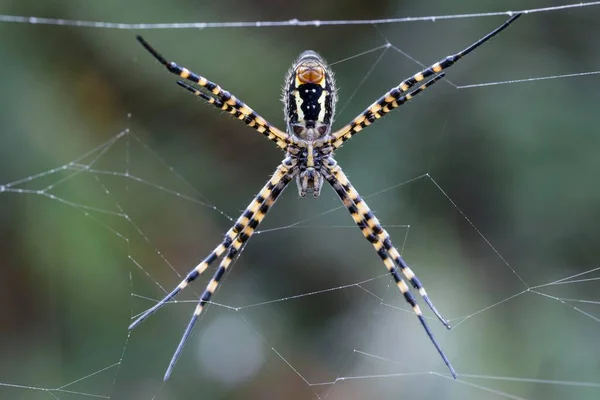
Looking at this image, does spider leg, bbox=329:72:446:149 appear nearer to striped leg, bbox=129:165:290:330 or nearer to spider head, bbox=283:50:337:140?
spider head, bbox=283:50:337:140

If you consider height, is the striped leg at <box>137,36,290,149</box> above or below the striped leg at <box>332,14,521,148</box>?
above

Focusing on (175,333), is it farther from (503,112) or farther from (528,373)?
(503,112)

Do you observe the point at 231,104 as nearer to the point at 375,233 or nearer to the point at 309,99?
the point at 309,99

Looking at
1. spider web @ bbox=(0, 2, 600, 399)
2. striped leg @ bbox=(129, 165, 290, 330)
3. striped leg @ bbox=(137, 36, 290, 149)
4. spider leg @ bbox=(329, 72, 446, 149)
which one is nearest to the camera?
striped leg @ bbox=(137, 36, 290, 149)

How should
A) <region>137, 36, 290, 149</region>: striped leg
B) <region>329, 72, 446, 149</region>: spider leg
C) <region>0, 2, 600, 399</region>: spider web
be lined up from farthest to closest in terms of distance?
<region>0, 2, 600, 399</region>: spider web → <region>329, 72, 446, 149</region>: spider leg → <region>137, 36, 290, 149</region>: striped leg

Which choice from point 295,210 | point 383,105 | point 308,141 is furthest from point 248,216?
point 295,210

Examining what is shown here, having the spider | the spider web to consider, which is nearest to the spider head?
the spider
